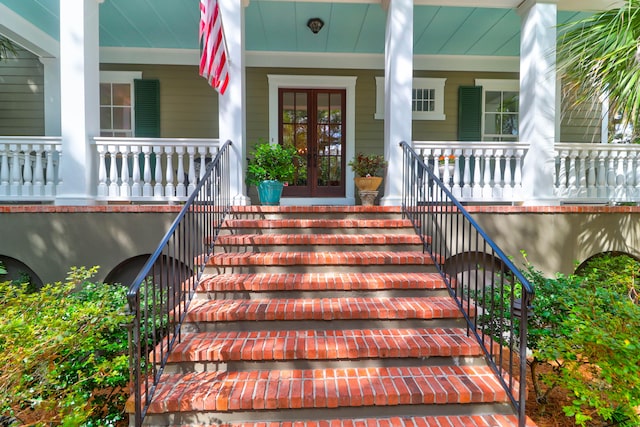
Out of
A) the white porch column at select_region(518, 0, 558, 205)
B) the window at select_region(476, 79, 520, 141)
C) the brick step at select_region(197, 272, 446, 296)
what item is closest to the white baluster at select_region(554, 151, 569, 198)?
the white porch column at select_region(518, 0, 558, 205)

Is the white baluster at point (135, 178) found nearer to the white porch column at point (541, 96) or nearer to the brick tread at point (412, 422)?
the brick tread at point (412, 422)

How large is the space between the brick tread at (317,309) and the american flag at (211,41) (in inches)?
89.8

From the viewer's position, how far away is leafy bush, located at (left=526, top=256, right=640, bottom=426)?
217 cm

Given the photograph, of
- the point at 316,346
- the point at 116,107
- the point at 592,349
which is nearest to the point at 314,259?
the point at 316,346

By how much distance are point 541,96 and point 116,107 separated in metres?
6.75

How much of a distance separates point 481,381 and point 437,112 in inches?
209

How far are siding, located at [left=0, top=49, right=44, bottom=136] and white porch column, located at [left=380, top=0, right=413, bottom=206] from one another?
5852 millimetres

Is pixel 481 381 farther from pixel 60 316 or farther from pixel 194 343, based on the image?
pixel 60 316

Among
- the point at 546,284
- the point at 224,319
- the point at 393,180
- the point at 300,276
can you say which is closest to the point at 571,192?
the point at 546,284

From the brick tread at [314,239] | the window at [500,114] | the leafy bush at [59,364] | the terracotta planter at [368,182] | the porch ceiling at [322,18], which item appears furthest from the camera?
the window at [500,114]

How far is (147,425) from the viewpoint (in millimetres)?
2057

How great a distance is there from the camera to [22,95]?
603 cm

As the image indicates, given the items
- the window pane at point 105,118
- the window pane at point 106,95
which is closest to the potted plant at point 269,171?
the window pane at point 105,118

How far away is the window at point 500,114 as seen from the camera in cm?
665
